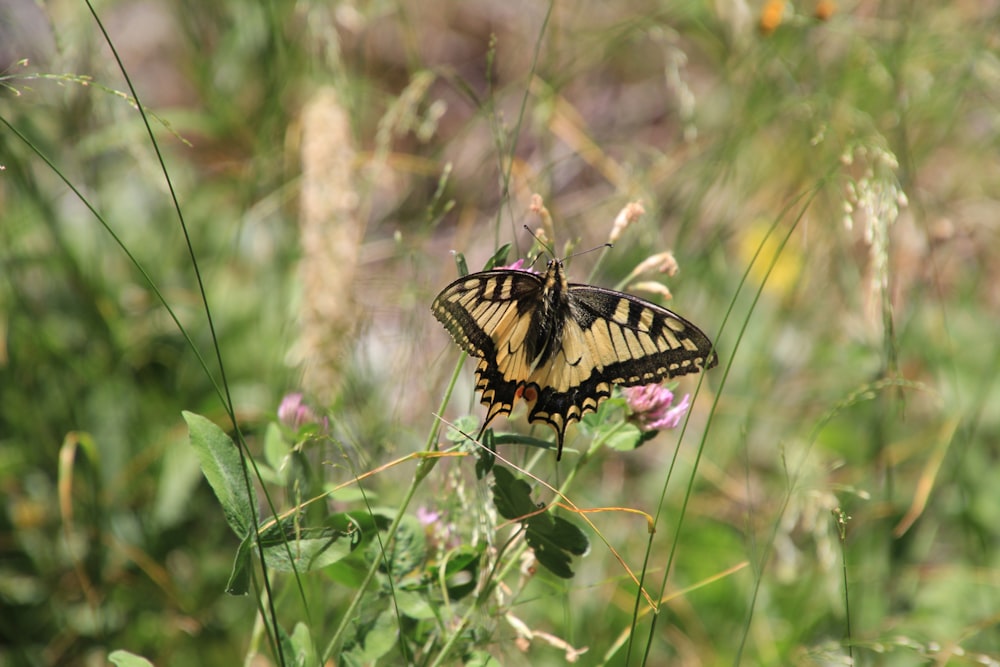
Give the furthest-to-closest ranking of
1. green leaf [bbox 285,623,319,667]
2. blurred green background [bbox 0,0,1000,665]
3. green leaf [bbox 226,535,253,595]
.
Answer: blurred green background [bbox 0,0,1000,665]
green leaf [bbox 285,623,319,667]
green leaf [bbox 226,535,253,595]

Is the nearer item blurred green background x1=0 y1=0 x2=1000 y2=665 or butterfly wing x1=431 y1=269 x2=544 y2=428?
butterfly wing x1=431 y1=269 x2=544 y2=428

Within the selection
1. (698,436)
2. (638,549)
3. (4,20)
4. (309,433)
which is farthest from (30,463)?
(698,436)

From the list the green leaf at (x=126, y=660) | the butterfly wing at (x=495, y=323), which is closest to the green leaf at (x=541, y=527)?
the butterfly wing at (x=495, y=323)

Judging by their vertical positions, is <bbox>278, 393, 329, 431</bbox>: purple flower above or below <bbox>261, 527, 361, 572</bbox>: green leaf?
above

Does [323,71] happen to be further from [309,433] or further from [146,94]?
[309,433]

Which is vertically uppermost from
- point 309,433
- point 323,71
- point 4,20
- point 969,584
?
point 4,20

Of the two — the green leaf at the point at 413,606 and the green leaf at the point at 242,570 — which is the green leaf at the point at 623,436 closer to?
the green leaf at the point at 413,606

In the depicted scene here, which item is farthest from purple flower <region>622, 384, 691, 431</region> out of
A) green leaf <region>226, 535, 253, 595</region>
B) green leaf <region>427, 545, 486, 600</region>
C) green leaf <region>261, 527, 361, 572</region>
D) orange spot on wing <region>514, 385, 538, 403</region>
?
green leaf <region>226, 535, 253, 595</region>

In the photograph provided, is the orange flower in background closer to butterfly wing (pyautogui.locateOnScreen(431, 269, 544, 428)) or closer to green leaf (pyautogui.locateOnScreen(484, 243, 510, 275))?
butterfly wing (pyautogui.locateOnScreen(431, 269, 544, 428))
